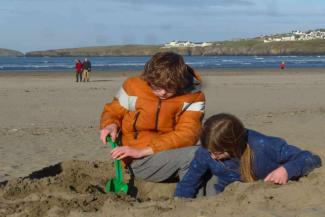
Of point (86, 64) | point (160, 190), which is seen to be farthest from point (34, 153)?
point (86, 64)

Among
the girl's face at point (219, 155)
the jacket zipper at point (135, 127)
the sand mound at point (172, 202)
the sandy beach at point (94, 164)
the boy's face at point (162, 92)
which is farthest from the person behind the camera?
the jacket zipper at point (135, 127)

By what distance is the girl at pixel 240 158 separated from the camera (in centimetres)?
471

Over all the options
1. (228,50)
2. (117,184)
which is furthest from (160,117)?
(228,50)

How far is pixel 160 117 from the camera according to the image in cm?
549


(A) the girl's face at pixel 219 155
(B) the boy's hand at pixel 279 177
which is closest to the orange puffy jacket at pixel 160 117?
(A) the girl's face at pixel 219 155

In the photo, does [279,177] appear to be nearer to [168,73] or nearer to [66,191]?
[168,73]

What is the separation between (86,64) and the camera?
109ft

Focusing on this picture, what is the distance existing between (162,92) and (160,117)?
0.22 meters

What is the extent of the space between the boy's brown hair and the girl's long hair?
669 millimetres

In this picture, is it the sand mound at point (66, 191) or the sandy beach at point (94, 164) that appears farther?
the sand mound at point (66, 191)

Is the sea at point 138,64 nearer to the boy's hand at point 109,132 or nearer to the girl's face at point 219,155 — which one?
the boy's hand at point 109,132

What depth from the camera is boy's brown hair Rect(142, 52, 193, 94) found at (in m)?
5.30

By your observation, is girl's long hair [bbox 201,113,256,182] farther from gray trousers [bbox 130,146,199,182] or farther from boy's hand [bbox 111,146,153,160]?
boy's hand [bbox 111,146,153,160]

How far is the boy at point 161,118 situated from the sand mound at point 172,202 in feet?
1.16
